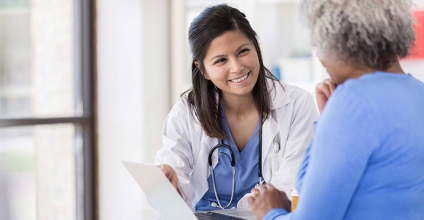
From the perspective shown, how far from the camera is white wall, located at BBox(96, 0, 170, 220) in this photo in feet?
10.6

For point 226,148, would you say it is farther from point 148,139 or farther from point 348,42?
point 148,139

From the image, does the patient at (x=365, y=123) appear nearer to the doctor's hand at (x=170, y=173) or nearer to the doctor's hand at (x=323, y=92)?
the doctor's hand at (x=323, y=92)

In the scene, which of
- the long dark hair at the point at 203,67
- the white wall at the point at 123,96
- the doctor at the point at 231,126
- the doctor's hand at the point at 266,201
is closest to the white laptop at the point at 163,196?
the doctor's hand at the point at 266,201

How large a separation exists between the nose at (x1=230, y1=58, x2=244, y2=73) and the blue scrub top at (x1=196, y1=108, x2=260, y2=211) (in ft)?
0.75

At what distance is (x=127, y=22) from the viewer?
3293 millimetres

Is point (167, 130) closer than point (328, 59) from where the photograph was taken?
No

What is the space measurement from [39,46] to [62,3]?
0.29 m

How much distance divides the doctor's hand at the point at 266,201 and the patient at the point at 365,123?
13 cm

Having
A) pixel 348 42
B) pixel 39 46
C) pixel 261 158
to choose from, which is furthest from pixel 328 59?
pixel 39 46

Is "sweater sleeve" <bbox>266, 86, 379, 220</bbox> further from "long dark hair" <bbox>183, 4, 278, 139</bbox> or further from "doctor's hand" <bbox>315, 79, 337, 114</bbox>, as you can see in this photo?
"long dark hair" <bbox>183, 4, 278, 139</bbox>

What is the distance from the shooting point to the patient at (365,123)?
970 mm

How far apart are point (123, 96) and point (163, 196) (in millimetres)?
1960

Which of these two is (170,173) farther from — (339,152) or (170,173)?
(339,152)

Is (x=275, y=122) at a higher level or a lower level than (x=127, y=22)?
lower
